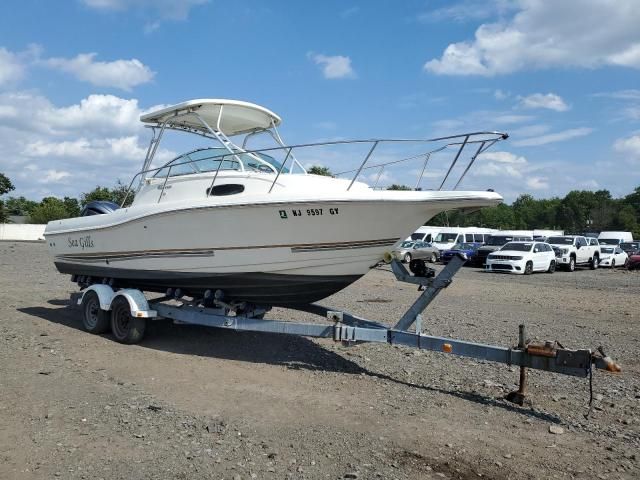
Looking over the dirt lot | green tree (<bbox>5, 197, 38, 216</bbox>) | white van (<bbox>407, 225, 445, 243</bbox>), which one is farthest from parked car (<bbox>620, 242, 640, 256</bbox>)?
green tree (<bbox>5, 197, 38, 216</bbox>)

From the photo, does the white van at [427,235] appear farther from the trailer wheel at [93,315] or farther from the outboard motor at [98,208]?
the trailer wheel at [93,315]

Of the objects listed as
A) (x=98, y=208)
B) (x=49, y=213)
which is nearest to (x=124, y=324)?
(x=98, y=208)

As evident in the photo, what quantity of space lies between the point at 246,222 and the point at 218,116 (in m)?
2.50

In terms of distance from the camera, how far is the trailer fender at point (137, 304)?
759 centimetres

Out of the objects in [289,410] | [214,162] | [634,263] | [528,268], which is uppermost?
[214,162]

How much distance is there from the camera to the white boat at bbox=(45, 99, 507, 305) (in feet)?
20.5

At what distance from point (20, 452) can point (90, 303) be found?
15.3 ft

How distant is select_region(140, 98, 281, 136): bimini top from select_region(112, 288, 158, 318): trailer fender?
9.06 ft

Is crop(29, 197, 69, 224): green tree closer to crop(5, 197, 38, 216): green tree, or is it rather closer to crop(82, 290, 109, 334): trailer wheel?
crop(5, 197, 38, 216): green tree

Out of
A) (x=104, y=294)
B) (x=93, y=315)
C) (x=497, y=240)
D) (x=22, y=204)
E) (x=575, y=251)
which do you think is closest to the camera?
(x=104, y=294)

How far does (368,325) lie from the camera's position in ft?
21.4

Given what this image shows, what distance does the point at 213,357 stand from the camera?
23.8 feet

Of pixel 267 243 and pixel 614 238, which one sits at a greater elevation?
pixel 614 238

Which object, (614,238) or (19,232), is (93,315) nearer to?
(614,238)
